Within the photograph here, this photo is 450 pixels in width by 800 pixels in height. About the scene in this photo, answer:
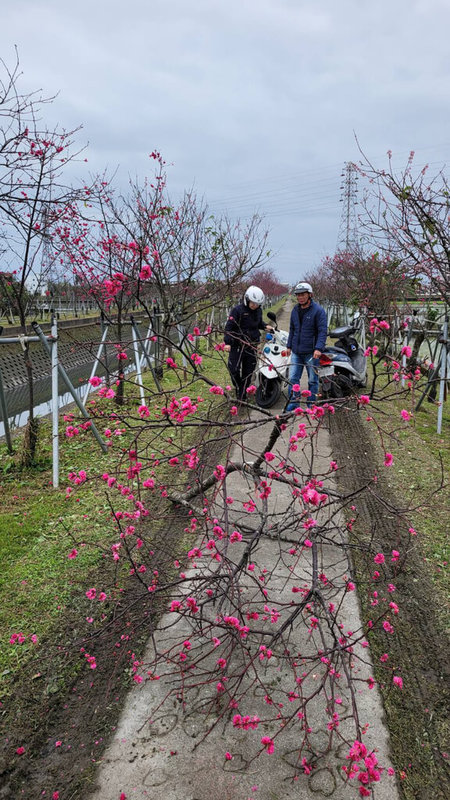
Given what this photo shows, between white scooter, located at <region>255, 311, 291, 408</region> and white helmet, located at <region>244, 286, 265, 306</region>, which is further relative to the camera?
white scooter, located at <region>255, 311, 291, 408</region>

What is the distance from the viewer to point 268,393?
8.09 meters

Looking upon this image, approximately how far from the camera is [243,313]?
24.8 ft

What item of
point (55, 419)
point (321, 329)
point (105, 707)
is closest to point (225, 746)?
point (105, 707)

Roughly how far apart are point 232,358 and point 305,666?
18.6ft

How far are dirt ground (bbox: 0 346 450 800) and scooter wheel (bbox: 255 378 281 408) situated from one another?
4680mm

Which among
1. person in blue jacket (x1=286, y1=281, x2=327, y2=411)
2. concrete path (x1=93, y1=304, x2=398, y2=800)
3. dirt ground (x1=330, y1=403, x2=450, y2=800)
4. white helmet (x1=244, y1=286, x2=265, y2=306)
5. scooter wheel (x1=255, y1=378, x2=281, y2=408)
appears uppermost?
white helmet (x1=244, y1=286, x2=265, y2=306)

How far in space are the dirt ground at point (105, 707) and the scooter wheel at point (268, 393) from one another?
15.4 ft

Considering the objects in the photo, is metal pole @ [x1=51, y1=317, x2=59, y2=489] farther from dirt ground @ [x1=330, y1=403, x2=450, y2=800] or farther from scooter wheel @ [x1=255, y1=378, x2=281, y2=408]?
scooter wheel @ [x1=255, y1=378, x2=281, y2=408]

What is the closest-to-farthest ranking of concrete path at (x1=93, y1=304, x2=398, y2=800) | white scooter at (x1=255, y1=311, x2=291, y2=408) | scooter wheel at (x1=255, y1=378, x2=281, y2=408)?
concrete path at (x1=93, y1=304, x2=398, y2=800)
white scooter at (x1=255, y1=311, x2=291, y2=408)
scooter wheel at (x1=255, y1=378, x2=281, y2=408)

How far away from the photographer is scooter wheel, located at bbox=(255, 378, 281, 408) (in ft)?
25.8

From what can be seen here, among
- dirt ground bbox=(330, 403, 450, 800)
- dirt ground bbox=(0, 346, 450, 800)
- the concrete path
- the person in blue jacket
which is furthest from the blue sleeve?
the concrete path

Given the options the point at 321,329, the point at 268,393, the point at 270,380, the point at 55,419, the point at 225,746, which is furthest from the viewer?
the point at 268,393

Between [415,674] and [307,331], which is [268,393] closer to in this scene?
[307,331]

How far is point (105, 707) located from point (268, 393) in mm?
6013
